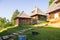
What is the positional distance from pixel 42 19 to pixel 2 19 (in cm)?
2255

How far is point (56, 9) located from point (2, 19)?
33.9 metres

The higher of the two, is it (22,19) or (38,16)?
(38,16)

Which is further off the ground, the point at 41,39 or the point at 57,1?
the point at 57,1

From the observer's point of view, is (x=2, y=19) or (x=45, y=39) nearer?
(x=45, y=39)

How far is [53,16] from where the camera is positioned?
33.5 meters

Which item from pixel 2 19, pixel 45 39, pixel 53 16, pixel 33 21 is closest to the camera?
pixel 45 39

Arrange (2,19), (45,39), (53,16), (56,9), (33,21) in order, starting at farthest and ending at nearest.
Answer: (2,19), (33,21), (53,16), (56,9), (45,39)

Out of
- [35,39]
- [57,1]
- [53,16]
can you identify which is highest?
[57,1]

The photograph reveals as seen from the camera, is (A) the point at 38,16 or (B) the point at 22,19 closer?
(B) the point at 22,19

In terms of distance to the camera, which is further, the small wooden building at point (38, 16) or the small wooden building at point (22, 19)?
the small wooden building at point (38, 16)

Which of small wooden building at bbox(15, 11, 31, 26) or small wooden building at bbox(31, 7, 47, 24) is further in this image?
small wooden building at bbox(31, 7, 47, 24)

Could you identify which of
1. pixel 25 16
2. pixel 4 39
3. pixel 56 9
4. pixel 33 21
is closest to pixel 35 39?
pixel 4 39

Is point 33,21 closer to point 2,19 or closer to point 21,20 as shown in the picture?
point 21,20

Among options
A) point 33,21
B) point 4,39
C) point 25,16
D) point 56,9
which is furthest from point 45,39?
point 33,21
